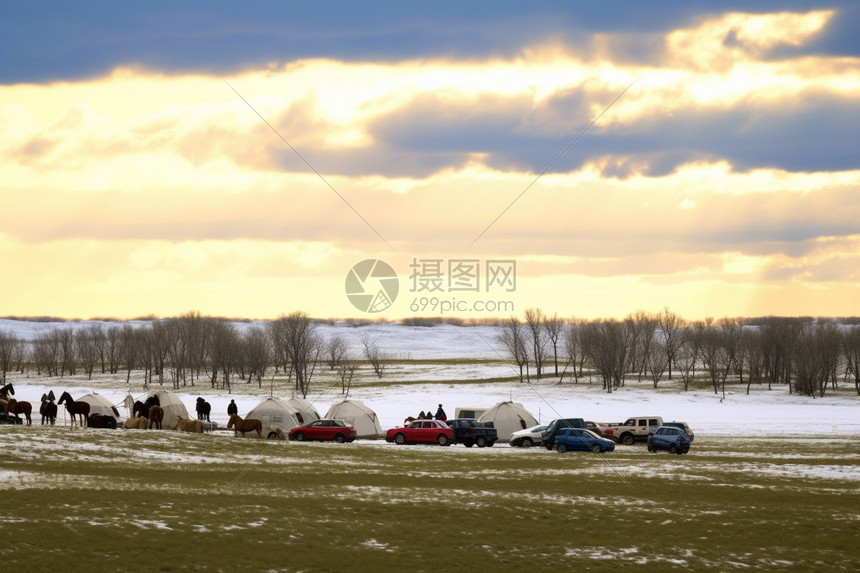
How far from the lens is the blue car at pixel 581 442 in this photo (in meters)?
43.6

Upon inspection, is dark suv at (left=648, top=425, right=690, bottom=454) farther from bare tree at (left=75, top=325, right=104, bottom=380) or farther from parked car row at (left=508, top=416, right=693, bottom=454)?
bare tree at (left=75, top=325, right=104, bottom=380)

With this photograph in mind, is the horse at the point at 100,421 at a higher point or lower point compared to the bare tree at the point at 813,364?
lower

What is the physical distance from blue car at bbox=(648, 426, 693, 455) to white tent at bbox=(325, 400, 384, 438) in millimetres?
17830

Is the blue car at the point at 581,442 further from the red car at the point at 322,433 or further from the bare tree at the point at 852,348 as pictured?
the bare tree at the point at 852,348

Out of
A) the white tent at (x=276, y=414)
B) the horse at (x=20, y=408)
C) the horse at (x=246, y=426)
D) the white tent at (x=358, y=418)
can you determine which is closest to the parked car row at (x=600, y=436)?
the white tent at (x=358, y=418)

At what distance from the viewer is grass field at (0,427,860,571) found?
1805cm

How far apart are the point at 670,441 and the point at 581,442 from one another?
418 centimetres

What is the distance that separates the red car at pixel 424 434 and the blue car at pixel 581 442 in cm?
A: 654

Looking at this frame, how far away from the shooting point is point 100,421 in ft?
154

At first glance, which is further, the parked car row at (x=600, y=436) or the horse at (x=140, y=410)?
the horse at (x=140, y=410)

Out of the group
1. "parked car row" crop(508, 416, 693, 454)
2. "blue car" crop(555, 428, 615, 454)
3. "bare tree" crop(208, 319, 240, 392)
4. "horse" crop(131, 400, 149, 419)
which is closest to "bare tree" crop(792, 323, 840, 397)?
"parked car row" crop(508, 416, 693, 454)

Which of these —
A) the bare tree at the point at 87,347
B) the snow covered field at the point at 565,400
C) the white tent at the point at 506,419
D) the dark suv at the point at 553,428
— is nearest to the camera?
the dark suv at the point at 553,428

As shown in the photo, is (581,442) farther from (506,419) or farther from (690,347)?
(690,347)

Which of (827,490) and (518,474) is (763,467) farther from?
(518,474)
